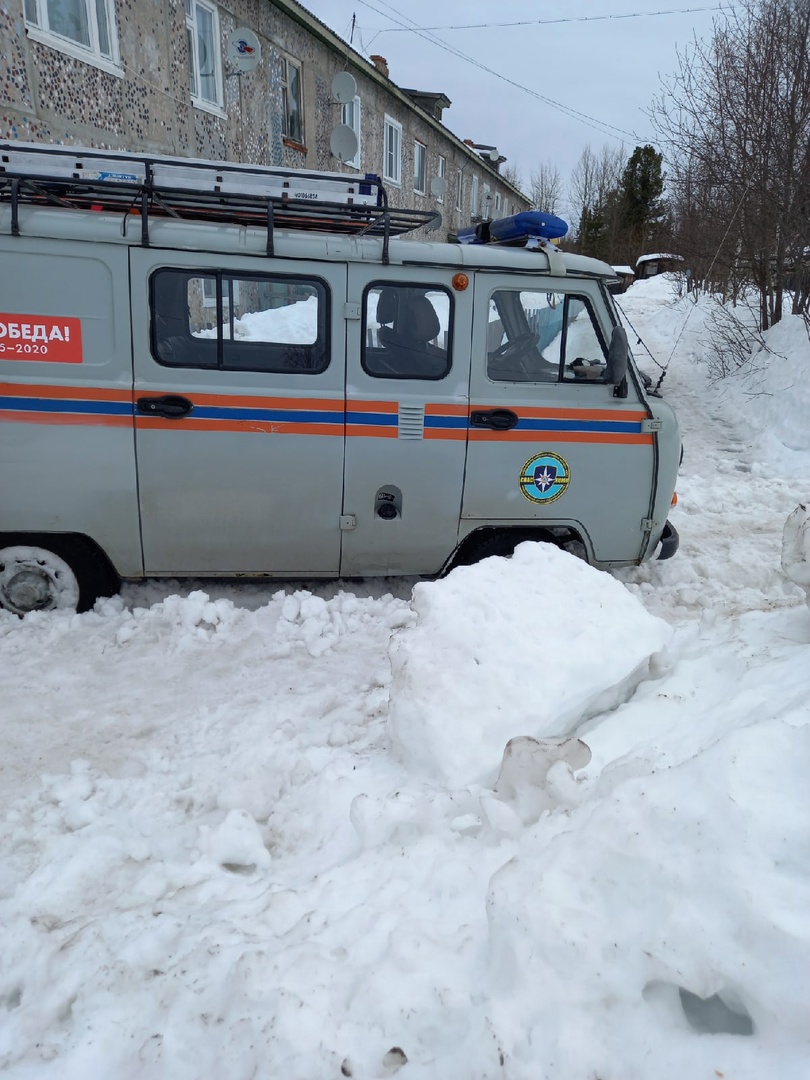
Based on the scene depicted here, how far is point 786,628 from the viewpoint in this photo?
3.55 m

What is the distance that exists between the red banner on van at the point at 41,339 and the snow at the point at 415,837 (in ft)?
5.14

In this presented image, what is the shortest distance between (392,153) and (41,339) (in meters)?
20.4

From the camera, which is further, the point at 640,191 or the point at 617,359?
the point at 640,191

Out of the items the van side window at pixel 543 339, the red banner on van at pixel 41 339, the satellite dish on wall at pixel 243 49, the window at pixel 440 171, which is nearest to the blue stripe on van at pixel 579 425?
A: the van side window at pixel 543 339

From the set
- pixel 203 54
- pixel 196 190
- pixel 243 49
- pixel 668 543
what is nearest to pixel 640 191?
pixel 243 49

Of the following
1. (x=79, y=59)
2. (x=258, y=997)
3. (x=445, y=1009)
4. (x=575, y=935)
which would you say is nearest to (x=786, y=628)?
(x=575, y=935)

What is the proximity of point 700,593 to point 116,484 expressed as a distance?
13.3 ft

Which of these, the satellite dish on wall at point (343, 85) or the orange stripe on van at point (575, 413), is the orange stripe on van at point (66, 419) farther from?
the satellite dish on wall at point (343, 85)

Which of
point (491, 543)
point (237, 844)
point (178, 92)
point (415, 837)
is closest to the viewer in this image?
point (415, 837)

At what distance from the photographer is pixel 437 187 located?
81.5ft

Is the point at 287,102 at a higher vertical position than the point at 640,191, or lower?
lower

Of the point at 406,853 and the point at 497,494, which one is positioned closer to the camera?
the point at 406,853

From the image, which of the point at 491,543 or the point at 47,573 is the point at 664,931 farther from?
the point at 47,573

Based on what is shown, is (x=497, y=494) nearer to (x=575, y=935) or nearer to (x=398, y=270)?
(x=398, y=270)
